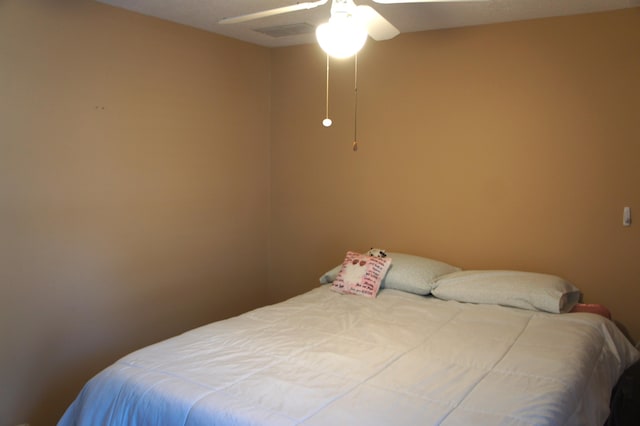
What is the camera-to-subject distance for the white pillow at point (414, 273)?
10.6ft

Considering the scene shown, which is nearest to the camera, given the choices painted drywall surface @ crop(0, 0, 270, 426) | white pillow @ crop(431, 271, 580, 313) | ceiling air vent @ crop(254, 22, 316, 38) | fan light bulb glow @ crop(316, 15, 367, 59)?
fan light bulb glow @ crop(316, 15, 367, 59)

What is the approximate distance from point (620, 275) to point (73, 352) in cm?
327

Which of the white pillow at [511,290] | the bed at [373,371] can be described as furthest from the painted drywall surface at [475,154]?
the bed at [373,371]

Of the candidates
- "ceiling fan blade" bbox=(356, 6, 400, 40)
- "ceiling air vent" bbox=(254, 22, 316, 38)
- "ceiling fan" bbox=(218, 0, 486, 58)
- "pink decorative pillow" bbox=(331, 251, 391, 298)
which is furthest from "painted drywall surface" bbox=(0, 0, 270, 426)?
"ceiling fan blade" bbox=(356, 6, 400, 40)

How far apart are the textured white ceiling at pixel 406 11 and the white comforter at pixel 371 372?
175 centimetres

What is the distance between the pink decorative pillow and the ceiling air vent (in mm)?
1594

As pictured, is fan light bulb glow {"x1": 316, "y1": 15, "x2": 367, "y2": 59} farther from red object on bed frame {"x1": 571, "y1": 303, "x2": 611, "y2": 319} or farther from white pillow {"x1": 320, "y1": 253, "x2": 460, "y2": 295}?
red object on bed frame {"x1": 571, "y1": 303, "x2": 611, "y2": 319}

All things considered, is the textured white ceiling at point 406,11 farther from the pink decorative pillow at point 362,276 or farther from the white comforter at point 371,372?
the white comforter at point 371,372

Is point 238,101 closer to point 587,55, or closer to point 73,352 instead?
point 73,352

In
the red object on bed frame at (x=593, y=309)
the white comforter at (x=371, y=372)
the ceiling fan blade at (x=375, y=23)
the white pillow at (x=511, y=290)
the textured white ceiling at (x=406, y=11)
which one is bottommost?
the white comforter at (x=371, y=372)

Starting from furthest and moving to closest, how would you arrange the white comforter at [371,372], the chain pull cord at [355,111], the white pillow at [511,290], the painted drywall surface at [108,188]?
the chain pull cord at [355,111], the white pillow at [511,290], the painted drywall surface at [108,188], the white comforter at [371,372]

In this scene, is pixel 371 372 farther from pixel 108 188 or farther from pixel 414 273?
pixel 108 188

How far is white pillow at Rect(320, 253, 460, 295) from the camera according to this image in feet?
10.6

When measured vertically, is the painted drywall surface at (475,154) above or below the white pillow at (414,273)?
above
